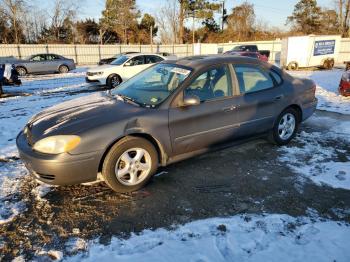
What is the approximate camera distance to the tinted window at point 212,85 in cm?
413

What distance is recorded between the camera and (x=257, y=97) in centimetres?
465

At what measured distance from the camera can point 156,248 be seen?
2.75 m

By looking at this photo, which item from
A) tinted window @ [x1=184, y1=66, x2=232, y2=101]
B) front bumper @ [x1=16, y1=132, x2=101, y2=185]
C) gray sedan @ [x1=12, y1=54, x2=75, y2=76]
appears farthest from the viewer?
gray sedan @ [x1=12, y1=54, x2=75, y2=76]

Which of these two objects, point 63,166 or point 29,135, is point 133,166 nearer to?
point 63,166

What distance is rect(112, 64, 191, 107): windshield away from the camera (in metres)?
4.03

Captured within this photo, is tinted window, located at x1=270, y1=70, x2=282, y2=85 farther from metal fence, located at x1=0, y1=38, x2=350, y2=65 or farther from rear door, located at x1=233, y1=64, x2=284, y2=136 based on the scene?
metal fence, located at x1=0, y1=38, x2=350, y2=65

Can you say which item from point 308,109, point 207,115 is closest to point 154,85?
point 207,115

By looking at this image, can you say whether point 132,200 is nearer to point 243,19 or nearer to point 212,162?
point 212,162

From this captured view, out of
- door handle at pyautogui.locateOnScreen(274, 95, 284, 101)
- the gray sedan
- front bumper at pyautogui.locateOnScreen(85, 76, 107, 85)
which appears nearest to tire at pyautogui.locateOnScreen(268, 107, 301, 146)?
door handle at pyautogui.locateOnScreen(274, 95, 284, 101)

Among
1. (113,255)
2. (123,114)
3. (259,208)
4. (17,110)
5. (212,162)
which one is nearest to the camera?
(113,255)

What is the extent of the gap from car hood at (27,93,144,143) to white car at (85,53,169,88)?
8.37m

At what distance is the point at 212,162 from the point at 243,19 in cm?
5190

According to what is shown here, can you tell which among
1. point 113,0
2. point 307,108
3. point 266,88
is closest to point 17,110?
point 266,88

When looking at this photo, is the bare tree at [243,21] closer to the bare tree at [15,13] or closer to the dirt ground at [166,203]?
the bare tree at [15,13]
